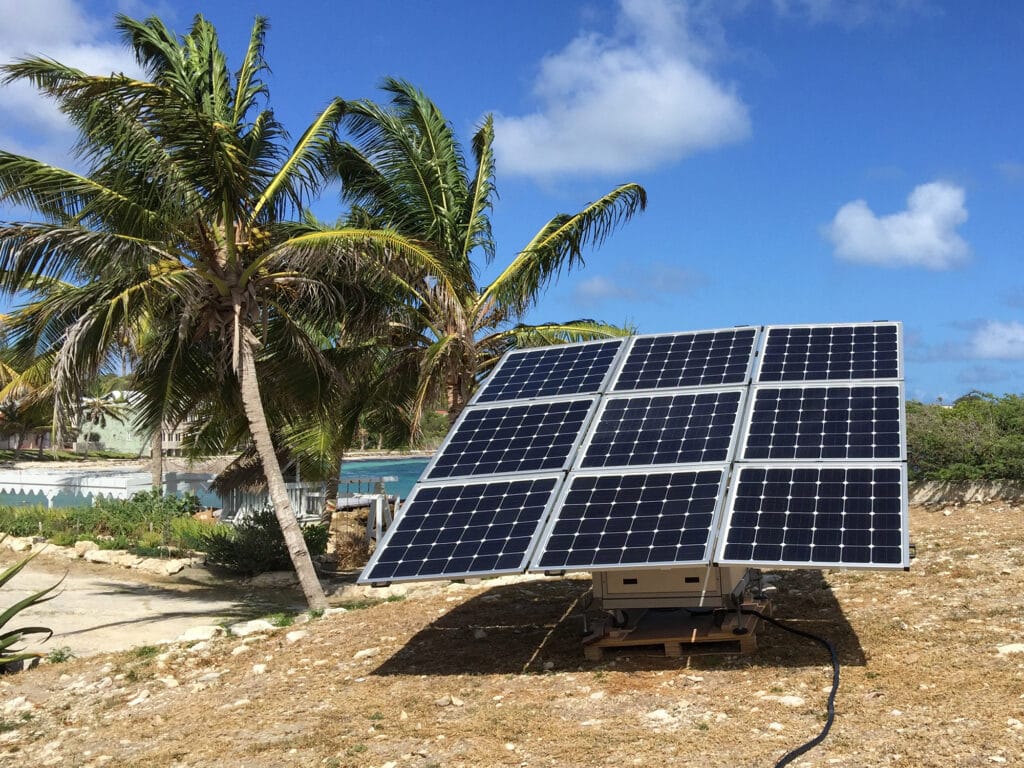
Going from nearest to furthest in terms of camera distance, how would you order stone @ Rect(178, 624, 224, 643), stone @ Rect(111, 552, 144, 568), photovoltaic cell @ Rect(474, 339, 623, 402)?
photovoltaic cell @ Rect(474, 339, 623, 402), stone @ Rect(178, 624, 224, 643), stone @ Rect(111, 552, 144, 568)

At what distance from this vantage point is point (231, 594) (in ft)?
63.2

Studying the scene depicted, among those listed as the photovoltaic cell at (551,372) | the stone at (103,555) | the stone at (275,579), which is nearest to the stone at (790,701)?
the photovoltaic cell at (551,372)

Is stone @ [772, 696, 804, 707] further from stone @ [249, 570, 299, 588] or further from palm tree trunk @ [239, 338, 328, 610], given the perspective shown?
stone @ [249, 570, 299, 588]

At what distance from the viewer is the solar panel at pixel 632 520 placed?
9164 millimetres

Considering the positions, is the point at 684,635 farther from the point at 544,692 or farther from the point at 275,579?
the point at 275,579

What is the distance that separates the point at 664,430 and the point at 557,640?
2.78 meters

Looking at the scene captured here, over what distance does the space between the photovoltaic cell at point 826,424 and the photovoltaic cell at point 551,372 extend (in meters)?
2.34

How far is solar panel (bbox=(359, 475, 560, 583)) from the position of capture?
9.60 metres

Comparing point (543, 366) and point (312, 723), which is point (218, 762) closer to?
point (312, 723)

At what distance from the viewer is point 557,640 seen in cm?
1168

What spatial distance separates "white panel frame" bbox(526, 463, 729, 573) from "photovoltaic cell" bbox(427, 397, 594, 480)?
555 mm

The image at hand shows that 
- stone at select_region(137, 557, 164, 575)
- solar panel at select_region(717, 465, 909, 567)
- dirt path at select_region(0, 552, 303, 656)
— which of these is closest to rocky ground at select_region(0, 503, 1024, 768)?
solar panel at select_region(717, 465, 909, 567)

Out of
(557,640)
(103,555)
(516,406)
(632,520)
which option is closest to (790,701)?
(632,520)

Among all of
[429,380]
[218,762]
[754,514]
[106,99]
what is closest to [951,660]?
[754,514]
